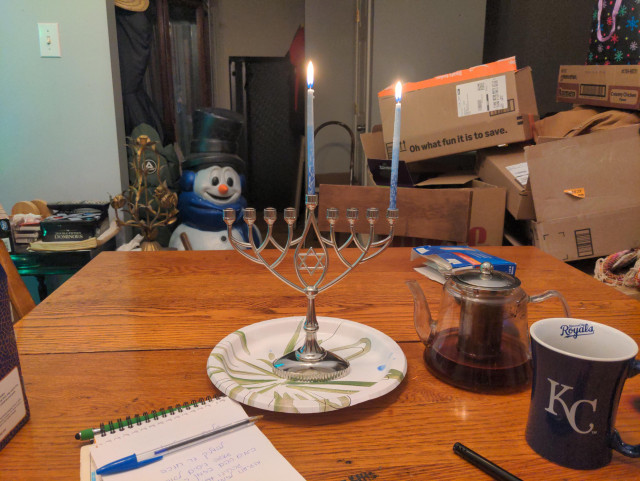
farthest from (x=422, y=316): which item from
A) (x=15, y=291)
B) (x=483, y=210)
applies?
(x=483, y=210)

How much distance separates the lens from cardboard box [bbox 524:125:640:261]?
5.18ft

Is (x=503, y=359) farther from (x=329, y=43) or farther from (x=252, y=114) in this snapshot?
(x=252, y=114)

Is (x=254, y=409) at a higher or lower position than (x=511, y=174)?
lower

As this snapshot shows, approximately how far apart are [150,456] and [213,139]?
2503 millimetres

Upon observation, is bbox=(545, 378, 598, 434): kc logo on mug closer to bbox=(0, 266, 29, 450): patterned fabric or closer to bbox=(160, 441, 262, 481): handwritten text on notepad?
bbox=(160, 441, 262, 481): handwritten text on notepad

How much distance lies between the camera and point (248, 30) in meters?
4.96

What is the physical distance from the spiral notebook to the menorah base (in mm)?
96

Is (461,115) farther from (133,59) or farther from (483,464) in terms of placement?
(133,59)

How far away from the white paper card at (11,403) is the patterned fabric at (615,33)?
77.3 inches

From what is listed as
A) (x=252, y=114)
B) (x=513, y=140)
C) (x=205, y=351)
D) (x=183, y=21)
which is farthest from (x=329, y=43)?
(x=205, y=351)

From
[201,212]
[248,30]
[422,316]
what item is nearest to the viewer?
[422,316]

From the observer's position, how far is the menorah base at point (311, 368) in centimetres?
62

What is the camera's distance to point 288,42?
16.7 feet

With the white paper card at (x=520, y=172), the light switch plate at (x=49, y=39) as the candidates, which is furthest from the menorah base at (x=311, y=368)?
the light switch plate at (x=49, y=39)
